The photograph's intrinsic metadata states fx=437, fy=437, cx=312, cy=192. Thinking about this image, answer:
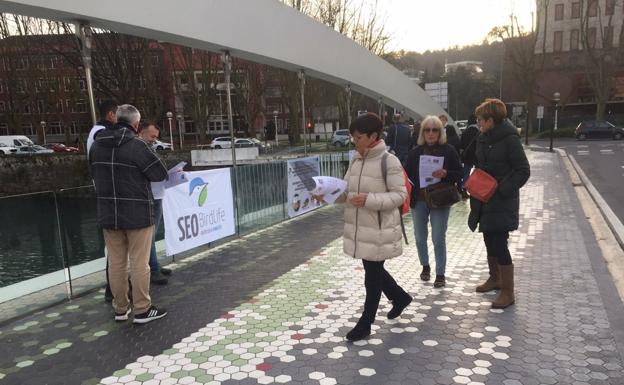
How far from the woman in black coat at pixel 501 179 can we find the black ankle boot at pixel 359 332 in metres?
1.31

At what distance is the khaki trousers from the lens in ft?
12.4

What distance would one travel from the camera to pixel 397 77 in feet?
48.1

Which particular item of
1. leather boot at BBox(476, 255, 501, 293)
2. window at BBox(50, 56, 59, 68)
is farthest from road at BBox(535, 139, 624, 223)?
window at BBox(50, 56, 59, 68)

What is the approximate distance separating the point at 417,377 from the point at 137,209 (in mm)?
2538

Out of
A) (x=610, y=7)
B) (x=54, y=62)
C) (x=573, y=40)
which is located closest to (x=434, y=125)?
(x=54, y=62)

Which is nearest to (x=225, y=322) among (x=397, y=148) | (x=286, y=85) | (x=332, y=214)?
(x=332, y=214)

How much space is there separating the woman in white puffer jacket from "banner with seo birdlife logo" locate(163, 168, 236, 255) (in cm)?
273

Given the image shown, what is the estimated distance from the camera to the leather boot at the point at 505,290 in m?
3.94

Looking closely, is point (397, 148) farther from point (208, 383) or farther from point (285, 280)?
point (208, 383)

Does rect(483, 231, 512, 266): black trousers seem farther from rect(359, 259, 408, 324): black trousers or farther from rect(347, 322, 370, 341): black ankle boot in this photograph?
rect(347, 322, 370, 341): black ankle boot

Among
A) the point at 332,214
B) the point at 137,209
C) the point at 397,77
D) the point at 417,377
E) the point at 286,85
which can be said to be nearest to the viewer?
the point at 417,377

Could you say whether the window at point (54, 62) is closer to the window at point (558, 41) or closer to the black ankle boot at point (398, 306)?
the black ankle boot at point (398, 306)

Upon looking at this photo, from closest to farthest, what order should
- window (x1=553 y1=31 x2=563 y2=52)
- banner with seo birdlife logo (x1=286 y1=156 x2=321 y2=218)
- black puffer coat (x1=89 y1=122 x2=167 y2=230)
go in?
black puffer coat (x1=89 y1=122 x2=167 y2=230), banner with seo birdlife logo (x1=286 y1=156 x2=321 y2=218), window (x1=553 y1=31 x2=563 y2=52)

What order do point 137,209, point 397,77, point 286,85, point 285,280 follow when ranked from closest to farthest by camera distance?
point 137,209
point 285,280
point 397,77
point 286,85
